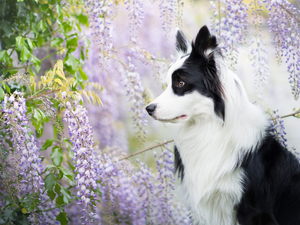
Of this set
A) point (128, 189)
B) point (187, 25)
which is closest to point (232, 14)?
point (187, 25)

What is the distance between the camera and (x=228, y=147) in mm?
1428

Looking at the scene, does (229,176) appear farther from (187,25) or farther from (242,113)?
(187,25)

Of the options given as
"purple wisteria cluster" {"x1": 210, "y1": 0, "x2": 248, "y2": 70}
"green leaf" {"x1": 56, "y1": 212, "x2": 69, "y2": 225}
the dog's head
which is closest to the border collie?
the dog's head

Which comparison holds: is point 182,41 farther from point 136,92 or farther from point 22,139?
point 22,139

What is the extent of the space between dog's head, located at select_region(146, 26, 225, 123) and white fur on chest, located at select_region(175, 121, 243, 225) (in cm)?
12

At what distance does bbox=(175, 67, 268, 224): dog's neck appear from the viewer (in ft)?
4.51

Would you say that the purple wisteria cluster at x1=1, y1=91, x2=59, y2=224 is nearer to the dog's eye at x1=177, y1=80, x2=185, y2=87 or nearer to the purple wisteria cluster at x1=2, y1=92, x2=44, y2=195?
the purple wisteria cluster at x1=2, y1=92, x2=44, y2=195

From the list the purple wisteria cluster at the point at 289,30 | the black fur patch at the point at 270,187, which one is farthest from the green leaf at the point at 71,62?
the purple wisteria cluster at the point at 289,30

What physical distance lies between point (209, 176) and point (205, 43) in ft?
2.00

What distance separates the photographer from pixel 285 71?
2.19m

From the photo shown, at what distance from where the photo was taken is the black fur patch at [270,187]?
133cm

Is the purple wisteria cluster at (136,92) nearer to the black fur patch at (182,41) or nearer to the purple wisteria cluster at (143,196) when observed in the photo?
the purple wisteria cluster at (143,196)

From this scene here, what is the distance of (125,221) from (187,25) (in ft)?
5.07

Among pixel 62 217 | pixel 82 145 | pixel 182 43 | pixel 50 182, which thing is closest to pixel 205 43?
pixel 182 43
